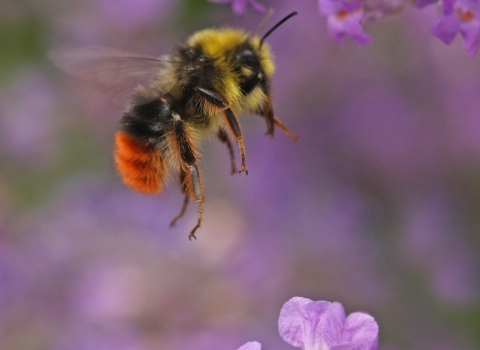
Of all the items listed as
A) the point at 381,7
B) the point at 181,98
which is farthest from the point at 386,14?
the point at 181,98

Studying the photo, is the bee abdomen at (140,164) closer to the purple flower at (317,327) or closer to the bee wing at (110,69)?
the bee wing at (110,69)

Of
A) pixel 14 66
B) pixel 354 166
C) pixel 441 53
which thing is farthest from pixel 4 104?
pixel 441 53

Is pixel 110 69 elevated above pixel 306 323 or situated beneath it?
elevated above

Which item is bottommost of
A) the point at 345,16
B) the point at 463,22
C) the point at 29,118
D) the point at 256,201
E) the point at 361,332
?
the point at 361,332

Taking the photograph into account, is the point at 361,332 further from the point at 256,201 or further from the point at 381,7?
the point at 256,201

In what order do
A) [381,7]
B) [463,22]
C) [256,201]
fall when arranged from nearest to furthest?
1. [463,22]
2. [381,7]
3. [256,201]

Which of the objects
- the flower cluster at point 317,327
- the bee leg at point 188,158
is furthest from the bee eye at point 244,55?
the flower cluster at point 317,327

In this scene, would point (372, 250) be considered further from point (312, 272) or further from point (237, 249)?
point (237, 249)

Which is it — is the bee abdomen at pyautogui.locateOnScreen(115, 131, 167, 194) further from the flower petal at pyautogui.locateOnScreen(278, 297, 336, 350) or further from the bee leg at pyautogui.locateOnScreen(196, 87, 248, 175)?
the flower petal at pyautogui.locateOnScreen(278, 297, 336, 350)
